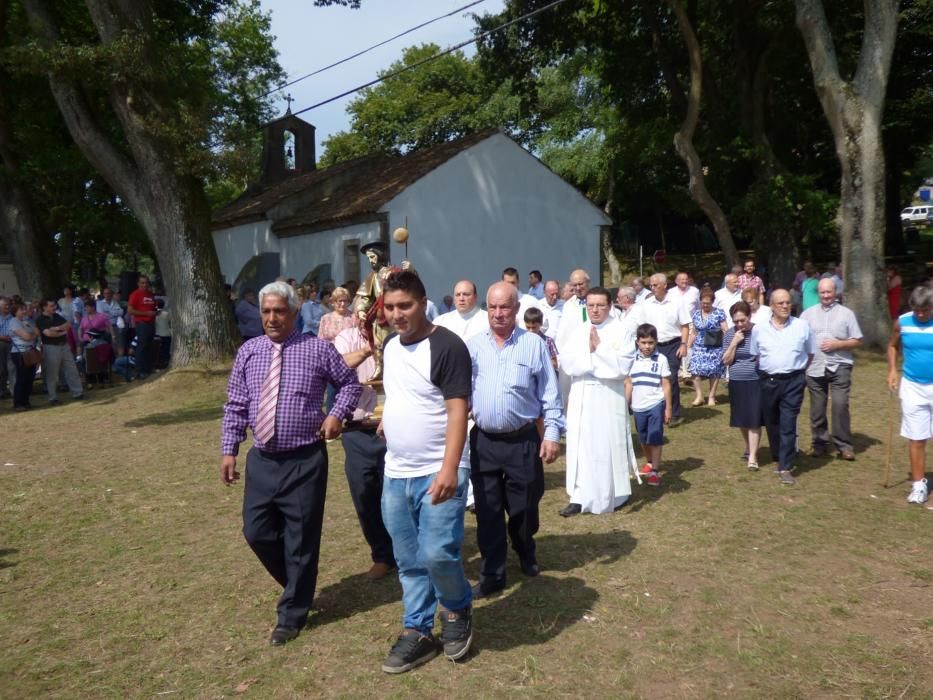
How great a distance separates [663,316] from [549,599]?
6533mm

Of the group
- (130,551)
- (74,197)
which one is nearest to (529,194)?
(74,197)

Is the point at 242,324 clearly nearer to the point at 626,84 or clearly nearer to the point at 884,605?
the point at 884,605

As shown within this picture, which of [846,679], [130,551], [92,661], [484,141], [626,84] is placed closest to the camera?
[846,679]

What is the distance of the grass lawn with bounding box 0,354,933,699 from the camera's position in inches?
177

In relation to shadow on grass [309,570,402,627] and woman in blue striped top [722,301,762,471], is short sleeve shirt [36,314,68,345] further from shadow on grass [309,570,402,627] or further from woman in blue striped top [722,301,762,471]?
woman in blue striped top [722,301,762,471]

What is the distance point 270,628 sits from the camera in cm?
516

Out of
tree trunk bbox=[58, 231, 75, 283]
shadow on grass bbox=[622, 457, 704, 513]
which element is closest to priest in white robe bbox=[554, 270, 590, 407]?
shadow on grass bbox=[622, 457, 704, 513]

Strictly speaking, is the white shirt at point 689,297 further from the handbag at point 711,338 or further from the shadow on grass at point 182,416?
the shadow on grass at point 182,416

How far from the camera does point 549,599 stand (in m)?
5.51

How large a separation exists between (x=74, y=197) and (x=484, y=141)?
1254 centimetres

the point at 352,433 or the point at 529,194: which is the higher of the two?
the point at 529,194

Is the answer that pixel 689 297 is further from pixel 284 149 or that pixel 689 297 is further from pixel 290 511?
pixel 284 149

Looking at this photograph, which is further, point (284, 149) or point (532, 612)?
point (284, 149)

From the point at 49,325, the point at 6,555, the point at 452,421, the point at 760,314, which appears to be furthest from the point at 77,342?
the point at 452,421
